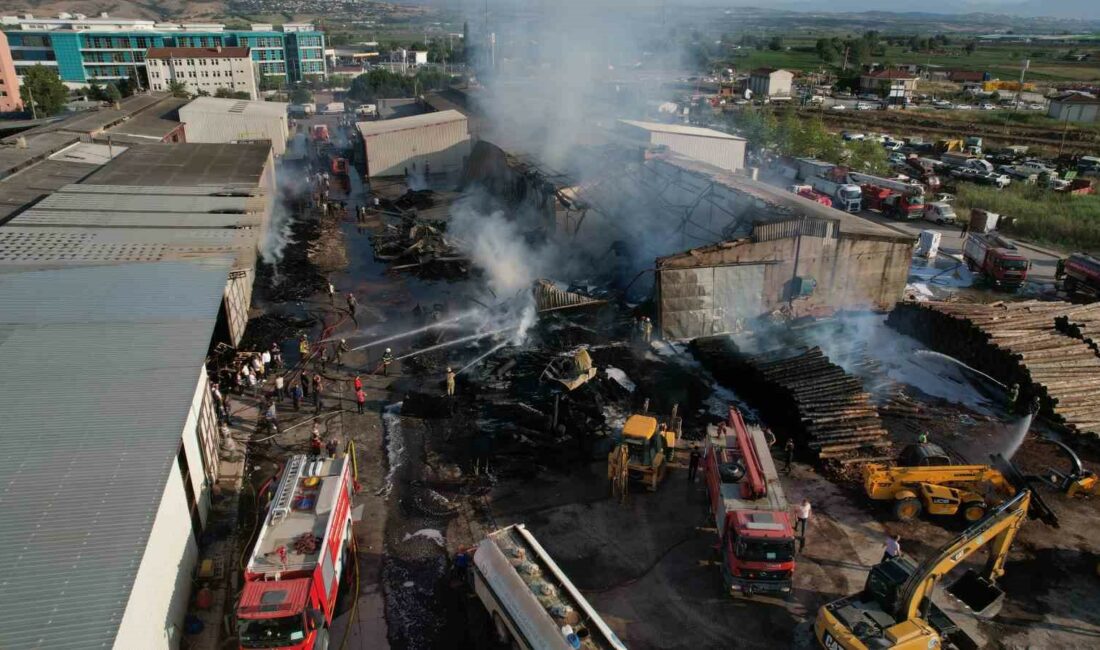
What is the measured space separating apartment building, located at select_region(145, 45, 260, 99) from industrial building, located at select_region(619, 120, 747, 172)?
56.4 meters

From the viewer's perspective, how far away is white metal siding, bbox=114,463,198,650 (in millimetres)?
8438

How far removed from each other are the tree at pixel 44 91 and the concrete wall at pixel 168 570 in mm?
59613

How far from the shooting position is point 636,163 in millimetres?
29562

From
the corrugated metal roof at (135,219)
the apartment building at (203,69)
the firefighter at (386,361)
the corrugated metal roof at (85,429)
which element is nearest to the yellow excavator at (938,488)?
the firefighter at (386,361)

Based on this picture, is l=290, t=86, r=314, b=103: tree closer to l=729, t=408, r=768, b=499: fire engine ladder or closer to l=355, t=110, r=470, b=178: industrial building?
l=355, t=110, r=470, b=178: industrial building

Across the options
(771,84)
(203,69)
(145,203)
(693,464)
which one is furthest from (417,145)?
(771,84)

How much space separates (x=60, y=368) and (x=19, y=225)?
13.0 meters

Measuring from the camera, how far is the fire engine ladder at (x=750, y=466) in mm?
11445

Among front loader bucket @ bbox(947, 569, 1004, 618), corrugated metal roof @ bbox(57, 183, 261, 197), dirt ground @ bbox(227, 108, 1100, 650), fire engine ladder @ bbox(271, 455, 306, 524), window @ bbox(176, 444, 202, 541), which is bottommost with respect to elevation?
dirt ground @ bbox(227, 108, 1100, 650)

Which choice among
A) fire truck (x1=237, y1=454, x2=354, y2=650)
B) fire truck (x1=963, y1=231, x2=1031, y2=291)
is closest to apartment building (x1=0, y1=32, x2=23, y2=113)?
fire truck (x1=237, y1=454, x2=354, y2=650)

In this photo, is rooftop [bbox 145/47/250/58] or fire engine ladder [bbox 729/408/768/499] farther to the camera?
rooftop [bbox 145/47/250/58]

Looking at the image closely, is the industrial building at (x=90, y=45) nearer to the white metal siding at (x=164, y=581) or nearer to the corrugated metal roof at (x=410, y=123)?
the corrugated metal roof at (x=410, y=123)

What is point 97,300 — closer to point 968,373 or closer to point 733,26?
point 968,373

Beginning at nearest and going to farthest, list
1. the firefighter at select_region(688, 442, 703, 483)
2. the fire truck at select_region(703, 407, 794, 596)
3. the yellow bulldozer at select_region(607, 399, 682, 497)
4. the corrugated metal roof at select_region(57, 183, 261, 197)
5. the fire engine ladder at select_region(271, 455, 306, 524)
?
1. the fire engine ladder at select_region(271, 455, 306, 524)
2. the fire truck at select_region(703, 407, 794, 596)
3. the yellow bulldozer at select_region(607, 399, 682, 497)
4. the firefighter at select_region(688, 442, 703, 483)
5. the corrugated metal roof at select_region(57, 183, 261, 197)
